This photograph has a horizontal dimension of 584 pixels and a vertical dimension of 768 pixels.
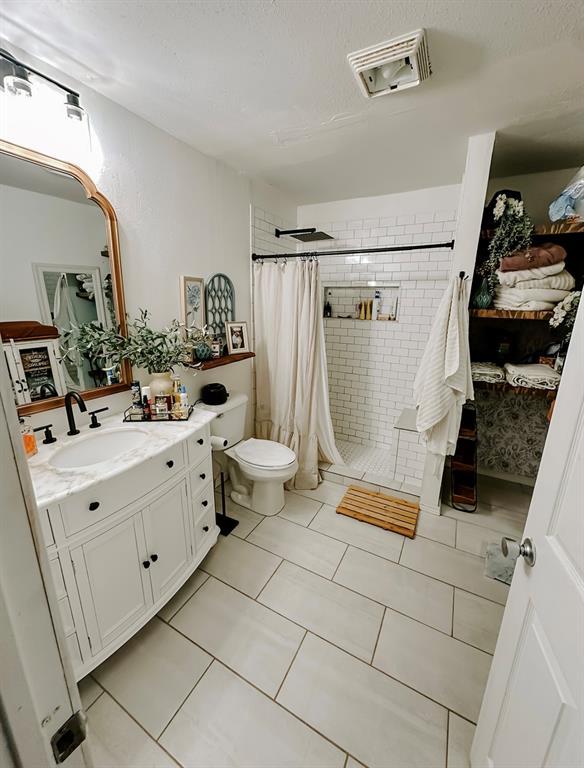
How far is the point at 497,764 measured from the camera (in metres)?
0.93

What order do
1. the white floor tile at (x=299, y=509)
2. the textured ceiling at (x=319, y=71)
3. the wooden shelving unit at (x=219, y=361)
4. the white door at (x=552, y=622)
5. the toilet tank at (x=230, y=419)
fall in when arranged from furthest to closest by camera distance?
the white floor tile at (x=299, y=509)
the toilet tank at (x=230, y=419)
the wooden shelving unit at (x=219, y=361)
the textured ceiling at (x=319, y=71)
the white door at (x=552, y=622)

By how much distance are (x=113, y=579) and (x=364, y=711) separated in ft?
3.71

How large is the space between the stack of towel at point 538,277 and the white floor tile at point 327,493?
1811 millimetres

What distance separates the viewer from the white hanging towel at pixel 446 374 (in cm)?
198

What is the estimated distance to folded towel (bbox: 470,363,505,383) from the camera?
212 cm

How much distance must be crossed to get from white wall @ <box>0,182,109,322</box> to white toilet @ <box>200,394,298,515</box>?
1111 mm

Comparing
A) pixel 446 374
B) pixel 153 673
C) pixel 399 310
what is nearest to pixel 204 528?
pixel 153 673

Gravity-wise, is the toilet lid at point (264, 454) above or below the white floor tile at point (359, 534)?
above

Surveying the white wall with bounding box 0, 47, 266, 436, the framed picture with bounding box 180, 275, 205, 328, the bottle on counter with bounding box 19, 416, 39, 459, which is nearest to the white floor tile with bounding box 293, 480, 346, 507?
the white wall with bounding box 0, 47, 266, 436

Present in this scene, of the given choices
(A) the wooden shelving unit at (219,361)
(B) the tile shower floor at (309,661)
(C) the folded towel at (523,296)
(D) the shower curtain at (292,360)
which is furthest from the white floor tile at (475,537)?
(A) the wooden shelving unit at (219,361)

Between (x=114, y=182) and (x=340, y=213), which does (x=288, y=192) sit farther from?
(x=114, y=182)

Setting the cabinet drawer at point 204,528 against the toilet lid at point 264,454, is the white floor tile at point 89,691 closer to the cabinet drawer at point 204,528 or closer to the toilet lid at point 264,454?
the cabinet drawer at point 204,528

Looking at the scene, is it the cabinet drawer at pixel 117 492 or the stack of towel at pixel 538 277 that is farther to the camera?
the stack of towel at pixel 538 277

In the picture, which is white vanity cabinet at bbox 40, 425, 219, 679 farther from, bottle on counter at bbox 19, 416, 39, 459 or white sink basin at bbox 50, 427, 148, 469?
bottle on counter at bbox 19, 416, 39, 459
